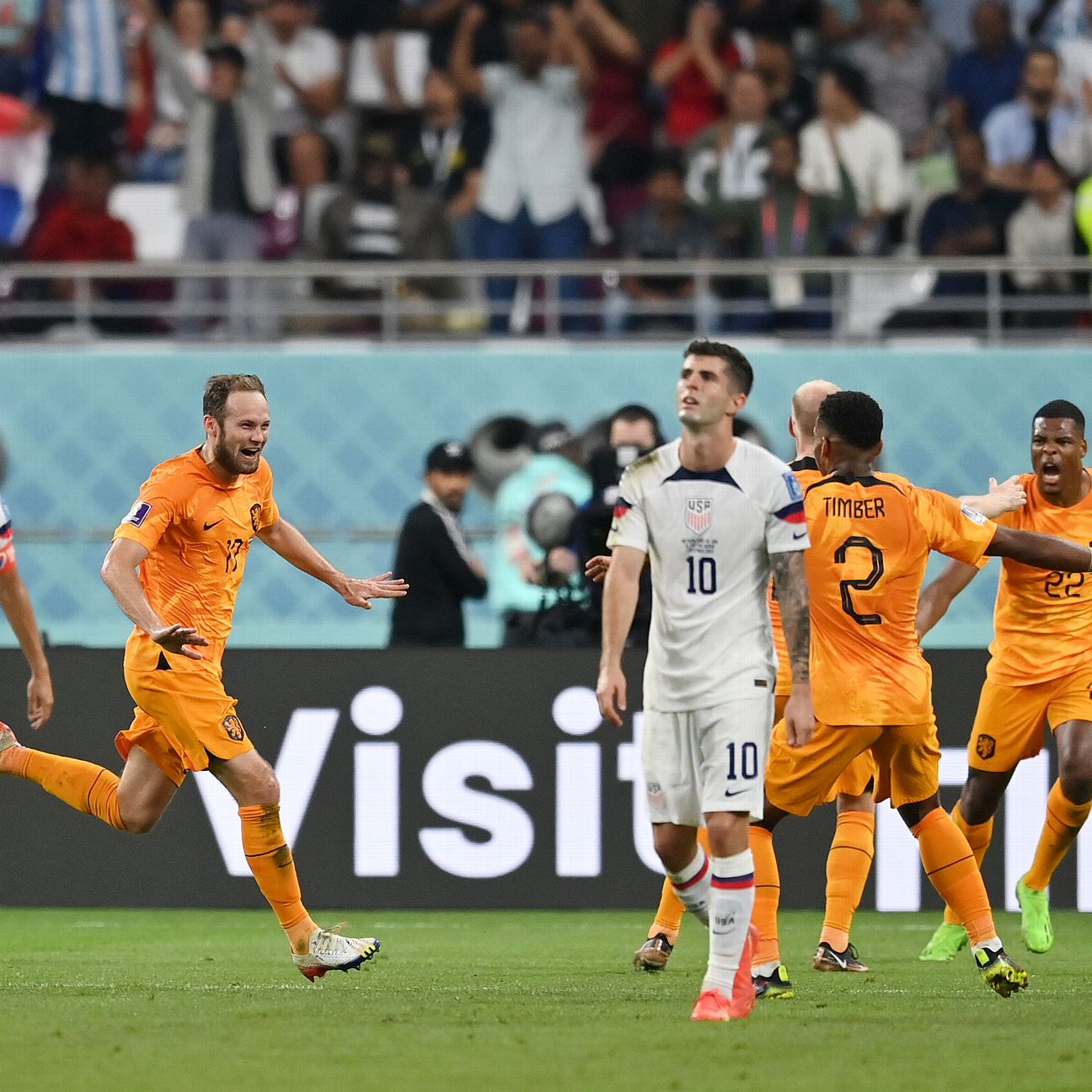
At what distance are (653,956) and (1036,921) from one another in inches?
67.3

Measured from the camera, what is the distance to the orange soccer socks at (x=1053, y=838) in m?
8.77

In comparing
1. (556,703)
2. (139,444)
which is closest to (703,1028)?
(556,703)

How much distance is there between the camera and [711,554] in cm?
654

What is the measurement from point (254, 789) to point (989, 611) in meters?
7.20

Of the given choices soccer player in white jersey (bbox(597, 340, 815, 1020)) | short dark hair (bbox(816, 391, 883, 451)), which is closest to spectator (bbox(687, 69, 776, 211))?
short dark hair (bbox(816, 391, 883, 451))

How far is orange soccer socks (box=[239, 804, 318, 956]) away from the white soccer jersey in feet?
5.66

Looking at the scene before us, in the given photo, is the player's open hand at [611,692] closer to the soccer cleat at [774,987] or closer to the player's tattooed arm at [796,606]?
the player's tattooed arm at [796,606]

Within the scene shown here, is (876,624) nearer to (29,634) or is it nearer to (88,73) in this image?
(29,634)

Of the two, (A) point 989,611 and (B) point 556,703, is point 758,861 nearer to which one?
A: (B) point 556,703

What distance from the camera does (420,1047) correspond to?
5914 millimetres

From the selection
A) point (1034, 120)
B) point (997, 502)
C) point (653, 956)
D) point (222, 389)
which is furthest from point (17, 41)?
point (997, 502)

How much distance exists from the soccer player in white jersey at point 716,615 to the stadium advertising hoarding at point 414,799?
421 centimetres

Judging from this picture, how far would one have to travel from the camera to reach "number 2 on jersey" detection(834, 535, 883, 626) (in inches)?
283

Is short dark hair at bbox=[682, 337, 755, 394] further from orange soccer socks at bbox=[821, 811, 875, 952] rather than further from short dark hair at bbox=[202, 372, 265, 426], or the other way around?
orange soccer socks at bbox=[821, 811, 875, 952]
